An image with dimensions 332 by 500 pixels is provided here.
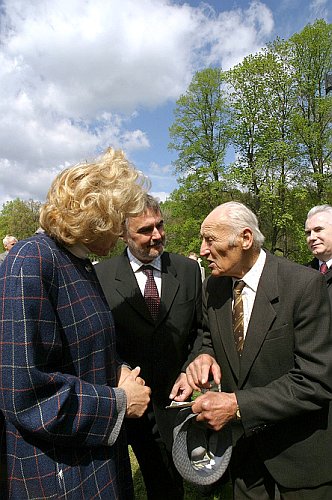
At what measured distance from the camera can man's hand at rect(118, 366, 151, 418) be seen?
1.79 m

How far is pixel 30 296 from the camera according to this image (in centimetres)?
147

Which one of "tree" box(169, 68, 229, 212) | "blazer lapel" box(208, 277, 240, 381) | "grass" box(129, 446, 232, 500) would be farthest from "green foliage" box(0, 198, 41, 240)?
"blazer lapel" box(208, 277, 240, 381)

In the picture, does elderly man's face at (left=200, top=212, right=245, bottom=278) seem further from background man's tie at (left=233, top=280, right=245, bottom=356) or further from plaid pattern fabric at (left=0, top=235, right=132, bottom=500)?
plaid pattern fabric at (left=0, top=235, right=132, bottom=500)

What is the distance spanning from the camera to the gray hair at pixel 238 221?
2295mm

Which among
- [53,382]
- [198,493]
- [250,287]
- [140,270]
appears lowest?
[198,493]

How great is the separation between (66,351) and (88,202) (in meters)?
0.66

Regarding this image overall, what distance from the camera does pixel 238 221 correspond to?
90.4 inches

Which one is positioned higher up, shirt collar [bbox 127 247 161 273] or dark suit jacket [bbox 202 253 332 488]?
shirt collar [bbox 127 247 161 273]

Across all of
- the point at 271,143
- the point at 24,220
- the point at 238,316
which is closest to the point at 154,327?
the point at 238,316

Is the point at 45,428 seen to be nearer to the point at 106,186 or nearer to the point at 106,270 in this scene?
the point at 106,186

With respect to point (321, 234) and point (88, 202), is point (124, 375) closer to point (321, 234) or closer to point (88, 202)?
point (88, 202)

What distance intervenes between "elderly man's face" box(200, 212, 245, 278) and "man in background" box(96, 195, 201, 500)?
0.76 meters

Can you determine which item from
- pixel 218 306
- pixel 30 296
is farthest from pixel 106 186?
pixel 218 306

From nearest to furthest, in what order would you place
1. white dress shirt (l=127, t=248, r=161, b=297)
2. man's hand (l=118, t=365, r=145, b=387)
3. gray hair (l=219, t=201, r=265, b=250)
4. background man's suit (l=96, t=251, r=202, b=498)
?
man's hand (l=118, t=365, r=145, b=387), gray hair (l=219, t=201, r=265, b=250), background man's suit (l=96, t=251, r=202, b=498), white dress shirt (l=127, t=248, r=161, b=297)
